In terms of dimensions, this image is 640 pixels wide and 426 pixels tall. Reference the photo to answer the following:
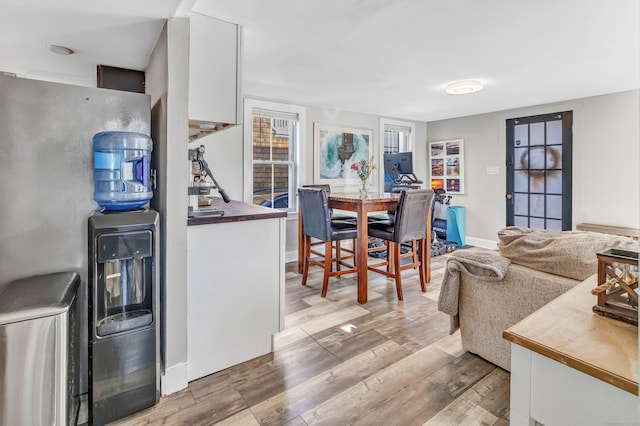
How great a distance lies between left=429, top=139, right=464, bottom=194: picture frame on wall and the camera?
564 centimetres

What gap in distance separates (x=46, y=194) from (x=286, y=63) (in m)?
2.05

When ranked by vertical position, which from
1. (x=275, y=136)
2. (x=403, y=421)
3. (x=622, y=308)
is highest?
(x=275, y=136)

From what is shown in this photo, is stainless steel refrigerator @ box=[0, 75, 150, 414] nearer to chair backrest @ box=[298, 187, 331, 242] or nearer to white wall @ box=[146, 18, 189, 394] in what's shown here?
white wall @ box=[146, 18, 189, 394]

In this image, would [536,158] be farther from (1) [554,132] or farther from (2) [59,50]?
(2) [59,50]

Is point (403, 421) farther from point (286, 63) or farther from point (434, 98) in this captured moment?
point (434, 98)

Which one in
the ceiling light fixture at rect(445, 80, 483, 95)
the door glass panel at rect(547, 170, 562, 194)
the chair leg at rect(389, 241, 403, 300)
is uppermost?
the ceiling light fixture at rect(445, 80, 483, 95)

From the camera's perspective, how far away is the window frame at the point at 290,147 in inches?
159

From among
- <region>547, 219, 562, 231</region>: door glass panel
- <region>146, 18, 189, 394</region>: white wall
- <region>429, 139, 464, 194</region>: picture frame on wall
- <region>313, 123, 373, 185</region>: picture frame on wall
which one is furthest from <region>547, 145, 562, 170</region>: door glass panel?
<region>146, 18, 189, 394</region>: white wall

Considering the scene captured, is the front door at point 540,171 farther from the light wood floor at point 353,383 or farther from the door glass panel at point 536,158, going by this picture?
the light wood floor at point 353,383

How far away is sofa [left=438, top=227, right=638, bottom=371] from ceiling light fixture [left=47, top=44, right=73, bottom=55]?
3.04 meters

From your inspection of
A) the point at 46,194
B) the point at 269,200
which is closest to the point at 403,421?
the point at 46,194

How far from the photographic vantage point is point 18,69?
A: 2762 mm

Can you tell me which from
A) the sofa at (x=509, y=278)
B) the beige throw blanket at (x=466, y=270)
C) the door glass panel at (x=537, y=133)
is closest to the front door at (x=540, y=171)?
the door glass panel at (x=537, y=133)

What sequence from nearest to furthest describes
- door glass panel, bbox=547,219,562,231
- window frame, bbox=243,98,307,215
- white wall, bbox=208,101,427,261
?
1. white wall, bbox=208,101,427,261
2. window frame, bbox=243,98,307,215
3. door glass panel, bbox=547,219,562,231
